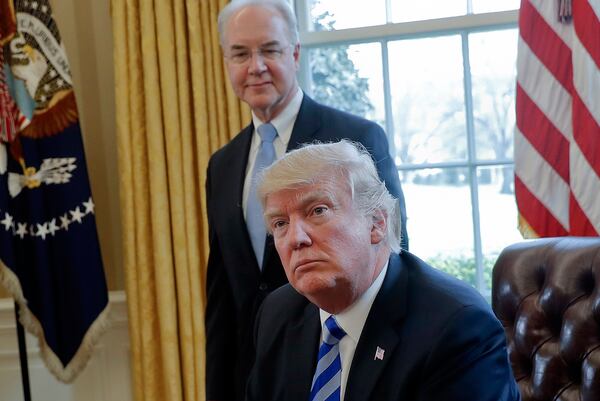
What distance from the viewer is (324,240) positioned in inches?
66.6

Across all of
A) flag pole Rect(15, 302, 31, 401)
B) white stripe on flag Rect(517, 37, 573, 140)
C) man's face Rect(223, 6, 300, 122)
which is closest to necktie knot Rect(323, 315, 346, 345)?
man's face Rect(223, 6, 300, 122)

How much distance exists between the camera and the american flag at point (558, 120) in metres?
3.14

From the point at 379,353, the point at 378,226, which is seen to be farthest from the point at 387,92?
the point at 379,353

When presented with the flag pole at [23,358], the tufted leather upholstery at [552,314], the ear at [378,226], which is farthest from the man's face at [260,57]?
the flag pole at [23,358]

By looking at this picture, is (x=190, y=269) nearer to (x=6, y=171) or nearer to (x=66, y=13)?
(x=6, y=171)

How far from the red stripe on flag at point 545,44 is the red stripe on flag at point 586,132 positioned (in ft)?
0.41

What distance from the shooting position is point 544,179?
332 centimetres

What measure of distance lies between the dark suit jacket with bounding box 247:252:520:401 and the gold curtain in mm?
1976

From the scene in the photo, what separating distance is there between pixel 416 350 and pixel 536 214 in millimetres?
1797

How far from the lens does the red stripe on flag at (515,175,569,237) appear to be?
3.31 m

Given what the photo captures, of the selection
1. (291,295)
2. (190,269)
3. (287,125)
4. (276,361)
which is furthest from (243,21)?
(190,269)

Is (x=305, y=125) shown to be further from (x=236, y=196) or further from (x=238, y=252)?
(x=238, y=252)

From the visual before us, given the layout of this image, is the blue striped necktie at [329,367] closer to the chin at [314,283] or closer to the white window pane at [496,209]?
the chin at [314,283]

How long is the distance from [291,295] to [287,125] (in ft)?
2.29
